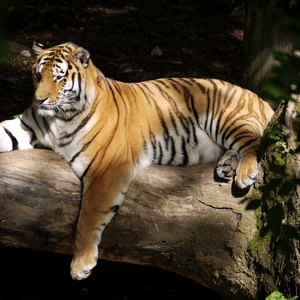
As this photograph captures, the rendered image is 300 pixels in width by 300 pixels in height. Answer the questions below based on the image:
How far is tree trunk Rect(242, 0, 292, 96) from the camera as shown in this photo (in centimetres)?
434

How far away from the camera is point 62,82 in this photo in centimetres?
340

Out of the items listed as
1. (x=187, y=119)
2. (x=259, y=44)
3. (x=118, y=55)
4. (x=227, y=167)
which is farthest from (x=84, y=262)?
(x=118, y=55)

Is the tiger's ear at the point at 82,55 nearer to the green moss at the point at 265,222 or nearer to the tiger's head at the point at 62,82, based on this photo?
the tiger's head at the point at 62,82

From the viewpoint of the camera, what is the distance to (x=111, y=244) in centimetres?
336

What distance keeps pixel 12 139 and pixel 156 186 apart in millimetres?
976

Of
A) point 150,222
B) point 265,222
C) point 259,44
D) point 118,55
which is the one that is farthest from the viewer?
point 118,55

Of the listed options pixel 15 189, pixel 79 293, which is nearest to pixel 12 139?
pixel 15 189

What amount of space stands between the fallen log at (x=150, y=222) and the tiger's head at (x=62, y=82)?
1.21 feet

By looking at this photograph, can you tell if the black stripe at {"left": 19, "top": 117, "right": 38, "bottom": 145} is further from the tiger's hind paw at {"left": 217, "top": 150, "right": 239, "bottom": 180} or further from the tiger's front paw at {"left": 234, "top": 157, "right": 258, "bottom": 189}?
the tiger's front paw at {"left": 234, "top": 157, "right": 258, "bottom": 189}

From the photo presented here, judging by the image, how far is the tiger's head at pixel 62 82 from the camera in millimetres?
3357

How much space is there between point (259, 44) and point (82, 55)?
1.63m

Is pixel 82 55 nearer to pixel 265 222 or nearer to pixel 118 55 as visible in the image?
pixel 265 222

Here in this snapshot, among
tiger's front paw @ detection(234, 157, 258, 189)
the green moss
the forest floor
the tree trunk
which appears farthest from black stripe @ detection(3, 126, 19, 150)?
the tree trunk

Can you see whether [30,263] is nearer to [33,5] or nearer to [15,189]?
[15,189]
